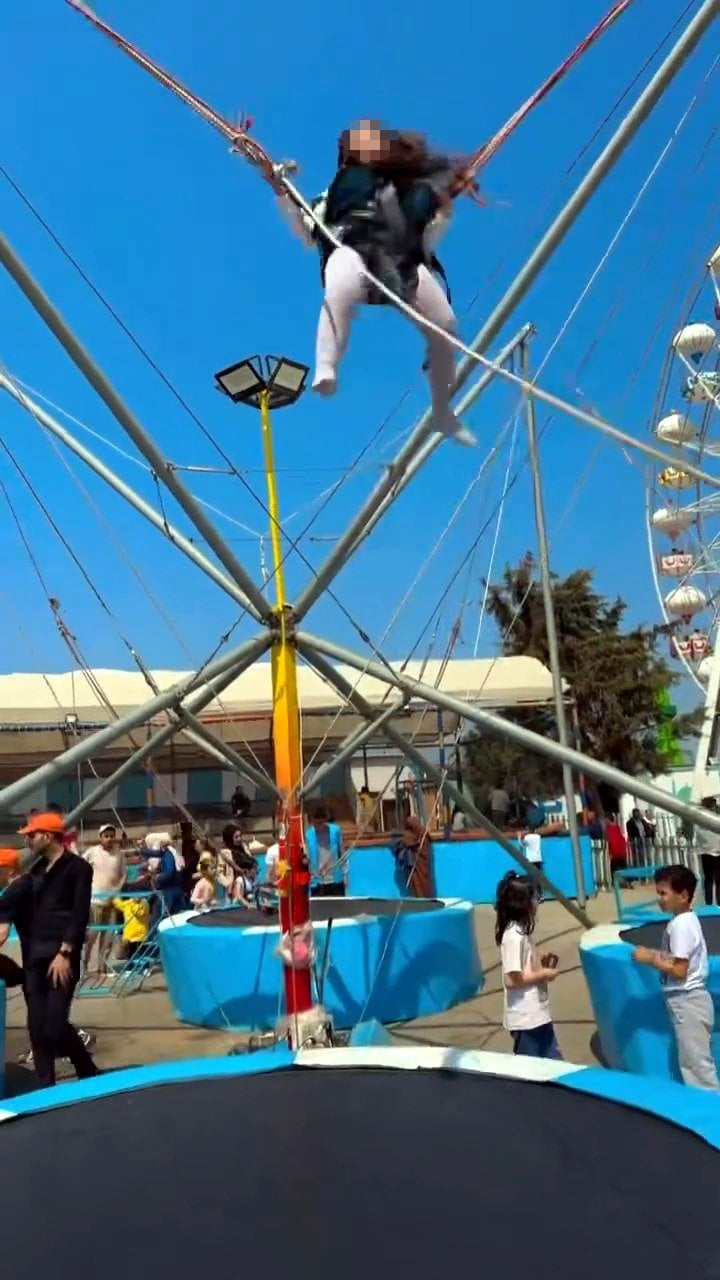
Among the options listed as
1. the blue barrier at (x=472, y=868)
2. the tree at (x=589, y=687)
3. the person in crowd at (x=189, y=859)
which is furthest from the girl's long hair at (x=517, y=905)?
the tree at (x=589, y=687)

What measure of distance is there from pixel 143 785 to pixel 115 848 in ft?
38.2

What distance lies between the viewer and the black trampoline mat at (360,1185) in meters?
2.33

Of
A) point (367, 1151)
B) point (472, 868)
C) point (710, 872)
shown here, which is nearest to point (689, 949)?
point (367, 1151)

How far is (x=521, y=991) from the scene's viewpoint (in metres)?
4.35

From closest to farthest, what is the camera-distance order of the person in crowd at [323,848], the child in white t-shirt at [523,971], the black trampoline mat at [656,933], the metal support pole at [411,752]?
the child in white t-shirt at [523,971] < the black trampoline mat at [656,933] < the metal support pole at [411,752] < the person in crowd at [323,848]

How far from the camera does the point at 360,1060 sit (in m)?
3.93

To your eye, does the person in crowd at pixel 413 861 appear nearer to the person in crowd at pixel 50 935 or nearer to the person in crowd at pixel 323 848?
the person in crowd at pixel 323 848

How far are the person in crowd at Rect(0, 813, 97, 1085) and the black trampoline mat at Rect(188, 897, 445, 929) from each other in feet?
8.01

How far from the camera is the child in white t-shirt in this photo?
428cm

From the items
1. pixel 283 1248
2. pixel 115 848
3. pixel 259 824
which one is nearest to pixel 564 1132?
pixel 283 1248

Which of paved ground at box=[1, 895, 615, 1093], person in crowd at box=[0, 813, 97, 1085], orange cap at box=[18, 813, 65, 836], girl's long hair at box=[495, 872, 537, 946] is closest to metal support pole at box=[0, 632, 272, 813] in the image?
orange cap at box=[18, 813, 65, 836]

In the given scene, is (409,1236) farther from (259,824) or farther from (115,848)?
(259,824)

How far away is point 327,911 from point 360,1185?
4.95 metres

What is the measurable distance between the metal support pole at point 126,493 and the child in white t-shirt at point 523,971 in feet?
7.44
